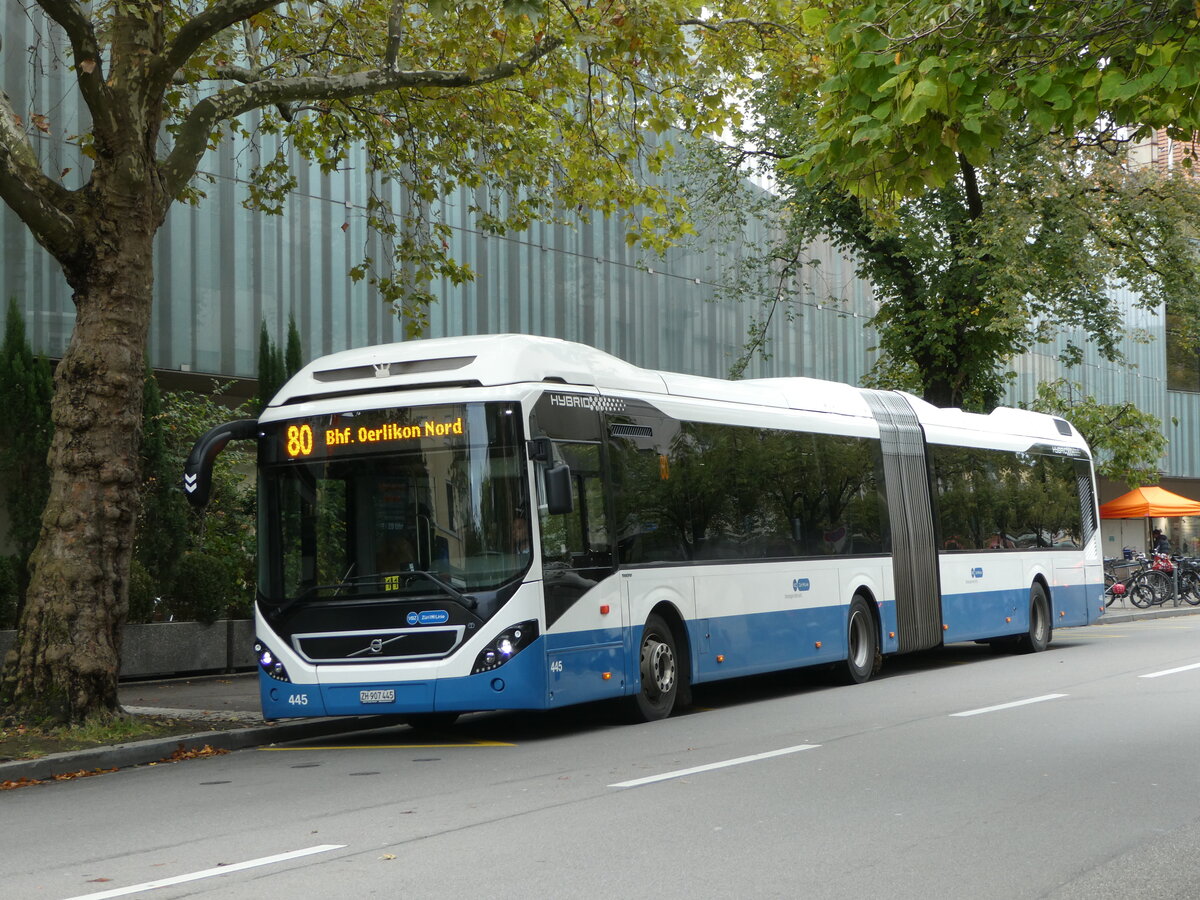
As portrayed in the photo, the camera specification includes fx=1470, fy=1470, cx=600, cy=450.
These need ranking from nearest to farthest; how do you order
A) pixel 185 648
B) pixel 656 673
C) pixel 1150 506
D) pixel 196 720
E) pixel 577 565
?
pixel 577 565
pixel 656 673
pixel 196 720
pixel 185 648
pixel 1150 506

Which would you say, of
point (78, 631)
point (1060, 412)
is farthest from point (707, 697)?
point (1060, 412)

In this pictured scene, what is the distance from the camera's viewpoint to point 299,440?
479 inches

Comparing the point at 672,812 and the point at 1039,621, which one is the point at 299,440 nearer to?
Answer: the point at 672,812

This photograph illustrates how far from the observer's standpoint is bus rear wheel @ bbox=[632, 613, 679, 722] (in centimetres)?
1301

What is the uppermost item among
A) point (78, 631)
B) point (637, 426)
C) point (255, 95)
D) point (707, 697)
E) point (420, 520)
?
point (255, 95)

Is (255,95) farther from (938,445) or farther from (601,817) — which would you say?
(938,445)

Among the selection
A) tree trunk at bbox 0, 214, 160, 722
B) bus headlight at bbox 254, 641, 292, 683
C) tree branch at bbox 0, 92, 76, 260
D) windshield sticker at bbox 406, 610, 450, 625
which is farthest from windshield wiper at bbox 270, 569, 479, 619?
tree branch at bbox 0, 92, 76, 260

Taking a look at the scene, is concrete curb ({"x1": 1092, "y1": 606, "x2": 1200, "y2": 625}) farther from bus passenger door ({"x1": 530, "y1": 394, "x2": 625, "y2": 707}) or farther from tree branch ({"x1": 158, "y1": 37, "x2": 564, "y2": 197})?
tree branch ({"x1": 158, "y1": 37, "x2": 564, "y2": 197})

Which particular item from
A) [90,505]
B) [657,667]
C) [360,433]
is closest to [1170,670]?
[657,667]

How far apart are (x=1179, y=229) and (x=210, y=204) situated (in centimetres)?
1586

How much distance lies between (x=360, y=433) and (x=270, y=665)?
6.84 ft

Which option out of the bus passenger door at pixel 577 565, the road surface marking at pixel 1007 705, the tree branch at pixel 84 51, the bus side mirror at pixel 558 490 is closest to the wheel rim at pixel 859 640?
the road surface marking at pixel 1007 705

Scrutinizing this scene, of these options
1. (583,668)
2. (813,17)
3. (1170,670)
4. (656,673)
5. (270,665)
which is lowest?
(1170,670)

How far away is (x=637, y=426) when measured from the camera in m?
13.3
